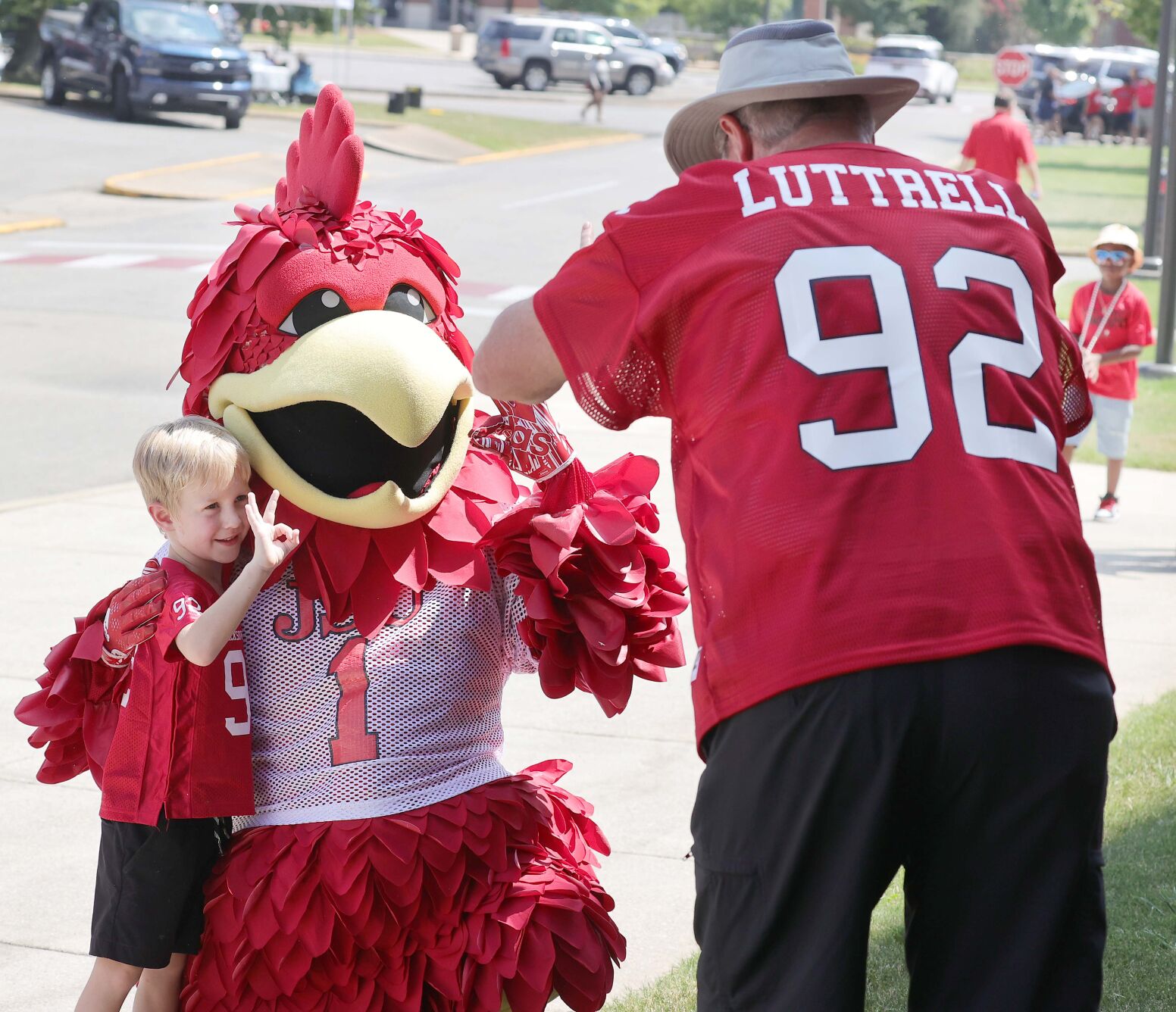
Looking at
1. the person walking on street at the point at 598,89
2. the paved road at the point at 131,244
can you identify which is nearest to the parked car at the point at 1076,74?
the paved road at the point at 131,244

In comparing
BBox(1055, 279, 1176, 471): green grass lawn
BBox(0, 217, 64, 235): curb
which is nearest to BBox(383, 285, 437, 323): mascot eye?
BBox(1055, 279, 1176, 471): green grass lawn

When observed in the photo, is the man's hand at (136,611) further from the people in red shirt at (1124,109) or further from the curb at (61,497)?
the people in red shirt at (1124,109)

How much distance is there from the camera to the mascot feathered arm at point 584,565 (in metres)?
2.69

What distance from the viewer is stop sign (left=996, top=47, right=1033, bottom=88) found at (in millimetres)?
23672

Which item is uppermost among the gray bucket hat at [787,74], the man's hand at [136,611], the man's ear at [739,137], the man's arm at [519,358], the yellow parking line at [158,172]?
the gray bucket hat at [787,74]

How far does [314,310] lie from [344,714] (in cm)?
71

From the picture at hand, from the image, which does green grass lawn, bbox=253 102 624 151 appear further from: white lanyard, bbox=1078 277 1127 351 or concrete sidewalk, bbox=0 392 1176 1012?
concrete sidewalk, bbox=0 392 1176 1012

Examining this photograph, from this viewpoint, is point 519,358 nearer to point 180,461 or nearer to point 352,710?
point 180,461

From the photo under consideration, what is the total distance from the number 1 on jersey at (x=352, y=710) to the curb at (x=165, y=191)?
17242 mm

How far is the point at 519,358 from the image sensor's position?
7.67 ft

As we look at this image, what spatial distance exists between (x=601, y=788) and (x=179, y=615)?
2.28 meters

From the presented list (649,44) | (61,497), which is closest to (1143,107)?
(649,44)

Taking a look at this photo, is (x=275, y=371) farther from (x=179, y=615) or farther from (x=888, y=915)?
(x=888, y=915)

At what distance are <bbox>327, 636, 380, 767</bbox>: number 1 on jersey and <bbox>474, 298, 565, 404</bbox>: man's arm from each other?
0.60 meters
